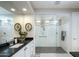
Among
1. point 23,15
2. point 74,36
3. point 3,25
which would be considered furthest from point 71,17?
point 3,25

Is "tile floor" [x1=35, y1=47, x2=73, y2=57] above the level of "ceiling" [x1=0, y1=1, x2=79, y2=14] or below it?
below

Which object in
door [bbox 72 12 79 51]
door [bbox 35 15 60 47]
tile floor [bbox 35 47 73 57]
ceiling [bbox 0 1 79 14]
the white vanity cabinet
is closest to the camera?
the white vanity cabinet

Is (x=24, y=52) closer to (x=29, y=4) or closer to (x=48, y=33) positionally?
(x=29, y=4)

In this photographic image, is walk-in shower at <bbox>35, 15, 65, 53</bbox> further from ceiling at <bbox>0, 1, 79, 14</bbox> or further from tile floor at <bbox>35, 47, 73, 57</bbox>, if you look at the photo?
ceiling at <bbox>0, 1, 79, 14</bbox>

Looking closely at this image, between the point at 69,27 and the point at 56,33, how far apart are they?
1262 millimetres

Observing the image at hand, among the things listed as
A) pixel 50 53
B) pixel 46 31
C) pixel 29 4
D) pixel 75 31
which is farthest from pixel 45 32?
pixel 29 4

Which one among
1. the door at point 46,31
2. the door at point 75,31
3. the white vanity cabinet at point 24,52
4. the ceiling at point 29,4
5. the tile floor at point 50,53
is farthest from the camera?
the door at point 46,31

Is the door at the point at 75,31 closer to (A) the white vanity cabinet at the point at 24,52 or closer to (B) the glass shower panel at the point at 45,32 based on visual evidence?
(B) the glass shower panel at the point at 45,32

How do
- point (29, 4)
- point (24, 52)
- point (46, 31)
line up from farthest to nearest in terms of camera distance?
point (46, 31) → point (29, 4) → point (24, 52)

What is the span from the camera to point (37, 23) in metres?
6.20

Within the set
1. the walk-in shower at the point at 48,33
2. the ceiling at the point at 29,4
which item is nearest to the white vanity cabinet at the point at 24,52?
the ceiling at the point at 29,4

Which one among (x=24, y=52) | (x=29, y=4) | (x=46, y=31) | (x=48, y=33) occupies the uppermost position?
(x=29, y=4)

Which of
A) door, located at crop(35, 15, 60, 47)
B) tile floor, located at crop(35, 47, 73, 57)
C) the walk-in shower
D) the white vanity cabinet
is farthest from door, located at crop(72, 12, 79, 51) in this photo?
the white vanity cabinet

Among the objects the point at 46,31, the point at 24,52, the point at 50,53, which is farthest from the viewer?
the point at 46,31
